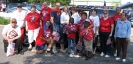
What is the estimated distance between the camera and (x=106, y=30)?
8.06 m

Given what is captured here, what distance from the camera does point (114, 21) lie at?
8.22m

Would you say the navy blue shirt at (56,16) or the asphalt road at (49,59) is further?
the navy blue shirt at (56,16)

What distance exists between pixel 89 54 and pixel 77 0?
4711 centimetres

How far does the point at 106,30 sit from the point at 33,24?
8.83 ft

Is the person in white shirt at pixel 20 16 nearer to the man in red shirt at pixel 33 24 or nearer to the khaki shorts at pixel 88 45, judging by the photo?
the man in red shirt at pixel 33 24

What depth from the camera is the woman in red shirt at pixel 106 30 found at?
7971mm

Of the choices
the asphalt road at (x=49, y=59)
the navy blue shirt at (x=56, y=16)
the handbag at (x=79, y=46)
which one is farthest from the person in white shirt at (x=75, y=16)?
the asphalt road at (x=49, y=59)

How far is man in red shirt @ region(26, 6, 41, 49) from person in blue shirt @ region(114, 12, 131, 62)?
2909 millimetres

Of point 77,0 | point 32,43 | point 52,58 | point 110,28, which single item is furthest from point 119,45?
point 77,0

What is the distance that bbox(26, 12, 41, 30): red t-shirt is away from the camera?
28.0 feet

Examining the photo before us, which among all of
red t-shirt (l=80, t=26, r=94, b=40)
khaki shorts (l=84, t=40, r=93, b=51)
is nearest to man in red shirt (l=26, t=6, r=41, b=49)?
red t-shirt (l=80, t=26, r=94, b=40)

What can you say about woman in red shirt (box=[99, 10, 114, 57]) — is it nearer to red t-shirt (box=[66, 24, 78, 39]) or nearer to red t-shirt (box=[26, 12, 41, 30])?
red t-shirt (box=[66, 24, 78, 39])

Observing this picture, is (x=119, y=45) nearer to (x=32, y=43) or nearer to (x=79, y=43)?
(x=79, y=43)

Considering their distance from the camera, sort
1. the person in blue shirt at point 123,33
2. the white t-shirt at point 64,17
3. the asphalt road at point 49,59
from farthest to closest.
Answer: the white t-shirt at point 64,17 → the person in blue shirt at point 123,33 → the asphalt road at point 49,59
